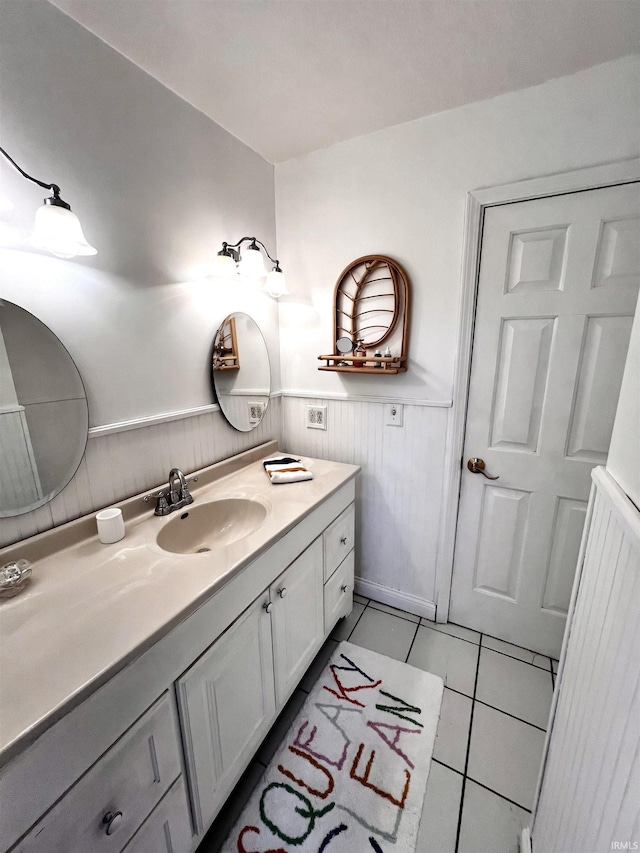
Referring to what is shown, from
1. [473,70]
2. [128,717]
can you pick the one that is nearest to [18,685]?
[128,717]

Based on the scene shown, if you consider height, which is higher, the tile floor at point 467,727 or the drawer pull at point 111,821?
the drawer pull at point 111,821

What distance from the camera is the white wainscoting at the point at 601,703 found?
49 centimetres

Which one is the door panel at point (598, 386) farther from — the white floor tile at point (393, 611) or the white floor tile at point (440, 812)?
the white floor tile at point (440, 812)

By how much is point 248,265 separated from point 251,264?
0.5 inches

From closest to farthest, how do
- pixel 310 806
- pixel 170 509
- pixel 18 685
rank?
pixel 18 685 → pixel 310 806 → pixel 170 509

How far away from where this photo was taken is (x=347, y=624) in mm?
1812

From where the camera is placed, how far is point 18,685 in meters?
0.62

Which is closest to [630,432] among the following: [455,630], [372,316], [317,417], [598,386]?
[598,386]

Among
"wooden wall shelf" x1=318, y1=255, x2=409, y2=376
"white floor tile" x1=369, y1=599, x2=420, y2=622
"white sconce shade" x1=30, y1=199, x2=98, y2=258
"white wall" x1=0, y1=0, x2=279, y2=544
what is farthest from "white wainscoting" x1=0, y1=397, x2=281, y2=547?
"white floor tile" x1=369, y1=599, x2=420, y2=622

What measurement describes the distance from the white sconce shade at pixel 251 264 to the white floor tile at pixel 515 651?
6.69ft

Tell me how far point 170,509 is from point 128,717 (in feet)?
2.17

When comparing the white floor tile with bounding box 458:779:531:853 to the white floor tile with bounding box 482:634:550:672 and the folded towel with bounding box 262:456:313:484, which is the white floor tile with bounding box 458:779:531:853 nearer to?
the white floor tile with bounding box 482:634:550:672

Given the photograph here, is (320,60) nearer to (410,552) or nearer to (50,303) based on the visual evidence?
(50,303)

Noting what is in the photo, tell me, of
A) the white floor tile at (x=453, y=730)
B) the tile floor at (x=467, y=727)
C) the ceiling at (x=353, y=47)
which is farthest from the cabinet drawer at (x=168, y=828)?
the ceiling at (x=353, y=47)
